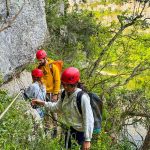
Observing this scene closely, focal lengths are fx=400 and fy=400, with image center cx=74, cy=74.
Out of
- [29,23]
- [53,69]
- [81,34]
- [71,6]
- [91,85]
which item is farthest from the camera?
[71,6]

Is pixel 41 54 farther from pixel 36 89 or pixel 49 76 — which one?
pixel 36 89

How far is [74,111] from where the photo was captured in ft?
16.8

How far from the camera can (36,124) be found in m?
5.33

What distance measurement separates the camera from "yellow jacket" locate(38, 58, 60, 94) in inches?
322

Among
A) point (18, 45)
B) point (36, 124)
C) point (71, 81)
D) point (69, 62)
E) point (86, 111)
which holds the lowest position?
point (69, 62)

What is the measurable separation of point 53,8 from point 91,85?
8650 millimetres

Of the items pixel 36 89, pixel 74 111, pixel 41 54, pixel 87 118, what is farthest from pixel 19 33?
pixel 87 118

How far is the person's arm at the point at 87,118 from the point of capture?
4.87m

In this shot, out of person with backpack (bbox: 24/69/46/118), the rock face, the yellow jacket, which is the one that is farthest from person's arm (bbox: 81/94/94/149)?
the rock face

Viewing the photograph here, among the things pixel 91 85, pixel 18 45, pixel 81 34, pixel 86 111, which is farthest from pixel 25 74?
pixel 86 111

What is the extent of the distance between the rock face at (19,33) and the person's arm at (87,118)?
5.54 metres

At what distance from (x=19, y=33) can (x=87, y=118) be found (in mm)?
7456

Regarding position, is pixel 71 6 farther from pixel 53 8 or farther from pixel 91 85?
pixel 91 85

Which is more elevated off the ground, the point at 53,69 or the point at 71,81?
the point at 71,81
